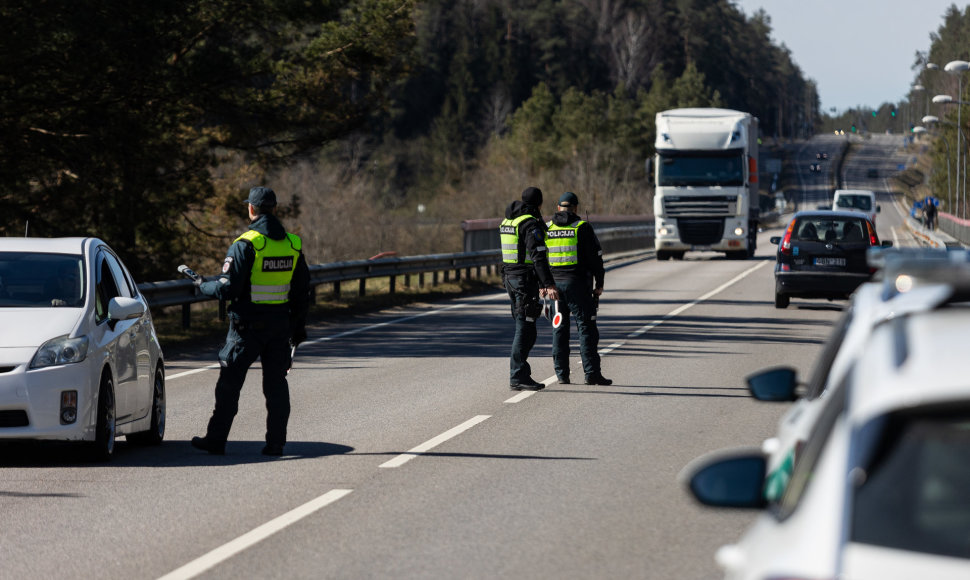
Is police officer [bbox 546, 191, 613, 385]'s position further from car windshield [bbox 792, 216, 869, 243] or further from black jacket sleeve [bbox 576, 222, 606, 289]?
car windshield [bbox 792, 216, 869, 243]

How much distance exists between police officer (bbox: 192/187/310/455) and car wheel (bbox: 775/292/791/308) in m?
16.5

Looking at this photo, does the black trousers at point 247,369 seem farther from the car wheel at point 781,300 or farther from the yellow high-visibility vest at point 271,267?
the car wheel at point 781,300

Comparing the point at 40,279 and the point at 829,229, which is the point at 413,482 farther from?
the point at 829,229

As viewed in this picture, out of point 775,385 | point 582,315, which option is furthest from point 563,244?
point 775,385

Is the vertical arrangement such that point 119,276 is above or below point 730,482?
above

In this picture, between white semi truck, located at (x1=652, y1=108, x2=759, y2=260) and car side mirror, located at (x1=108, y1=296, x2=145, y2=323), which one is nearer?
car side mirror, located at (x1=108, y1=296, x2=145, y2=323)

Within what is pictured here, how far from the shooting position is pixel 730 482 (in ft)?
11.4

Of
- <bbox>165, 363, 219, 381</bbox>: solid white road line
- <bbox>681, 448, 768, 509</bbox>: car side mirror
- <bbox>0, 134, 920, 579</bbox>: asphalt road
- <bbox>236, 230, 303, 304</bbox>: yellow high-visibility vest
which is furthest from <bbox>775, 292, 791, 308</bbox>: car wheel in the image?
<bbox>681, 448, 768, 509</bbox>: car side mirror

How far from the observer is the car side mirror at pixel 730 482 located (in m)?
3.45

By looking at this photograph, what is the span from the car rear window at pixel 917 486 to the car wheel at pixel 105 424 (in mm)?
7483

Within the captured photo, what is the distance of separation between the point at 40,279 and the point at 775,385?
6674 mm

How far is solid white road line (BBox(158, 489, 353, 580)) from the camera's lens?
6547 mm

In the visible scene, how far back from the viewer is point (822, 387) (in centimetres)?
549

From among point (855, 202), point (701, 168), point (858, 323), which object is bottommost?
point (855, 202)
